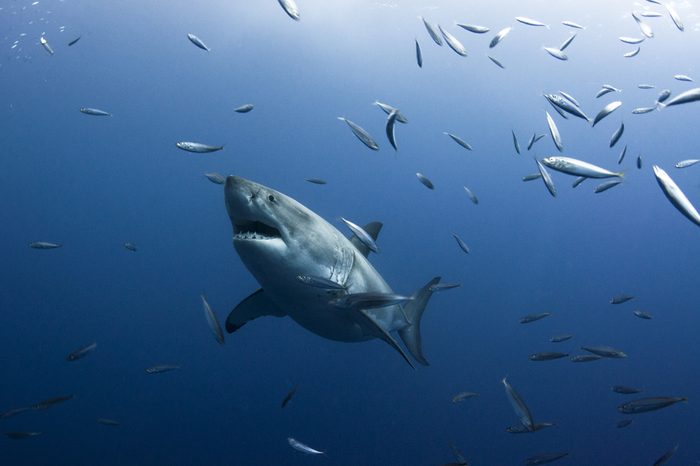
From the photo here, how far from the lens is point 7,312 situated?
112 feet

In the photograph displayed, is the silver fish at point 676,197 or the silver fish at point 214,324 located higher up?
the silver fish at point 676,197

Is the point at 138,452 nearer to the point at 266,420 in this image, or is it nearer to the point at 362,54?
the point at 266,420

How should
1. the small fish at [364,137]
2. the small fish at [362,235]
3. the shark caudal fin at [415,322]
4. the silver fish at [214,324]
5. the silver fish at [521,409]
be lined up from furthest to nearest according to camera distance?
the shark caudal fin at [415,322] < the small fish at [364,137] < the silver fish at [214,324] < the small fish at [362,235] < the silver fish at [521,409]

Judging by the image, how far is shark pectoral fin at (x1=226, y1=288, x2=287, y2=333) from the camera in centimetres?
488

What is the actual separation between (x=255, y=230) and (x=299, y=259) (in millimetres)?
390

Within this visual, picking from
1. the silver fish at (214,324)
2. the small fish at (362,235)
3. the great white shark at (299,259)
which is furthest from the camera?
the silver fish at (214,324)

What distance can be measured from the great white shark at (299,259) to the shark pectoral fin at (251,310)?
102 millimetres

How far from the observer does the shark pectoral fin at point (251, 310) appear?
16.0 feet

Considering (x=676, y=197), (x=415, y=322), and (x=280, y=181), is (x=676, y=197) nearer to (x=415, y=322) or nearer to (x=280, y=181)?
(x=415, y=322)

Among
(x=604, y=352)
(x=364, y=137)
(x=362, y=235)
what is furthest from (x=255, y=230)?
(x=604, y=352)

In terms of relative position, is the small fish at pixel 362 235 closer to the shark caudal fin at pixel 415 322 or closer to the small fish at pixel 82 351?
the shark caudal fin at pixel 415 322

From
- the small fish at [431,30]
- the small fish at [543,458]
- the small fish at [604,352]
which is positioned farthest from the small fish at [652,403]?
the small fish at [431,30]

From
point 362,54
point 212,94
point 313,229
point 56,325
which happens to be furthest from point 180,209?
point 313,229

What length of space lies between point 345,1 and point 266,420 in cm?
2362
